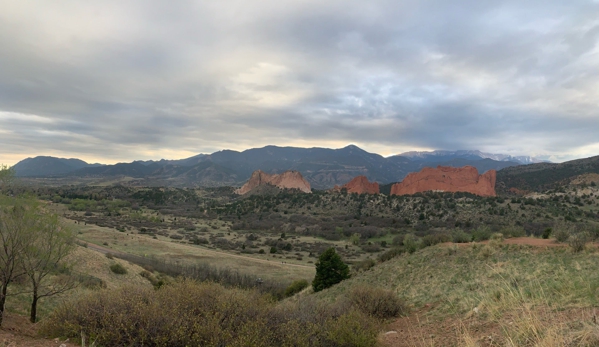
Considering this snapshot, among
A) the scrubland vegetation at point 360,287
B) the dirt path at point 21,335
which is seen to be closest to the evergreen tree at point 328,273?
the scrubland vegetation at point 360,287

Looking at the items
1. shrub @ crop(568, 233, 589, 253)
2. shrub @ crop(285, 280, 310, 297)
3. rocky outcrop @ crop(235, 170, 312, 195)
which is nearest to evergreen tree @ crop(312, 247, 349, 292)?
Result: shrub @ crop(285, 280, 310, 297)

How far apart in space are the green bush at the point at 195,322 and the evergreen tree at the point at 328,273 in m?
15.7

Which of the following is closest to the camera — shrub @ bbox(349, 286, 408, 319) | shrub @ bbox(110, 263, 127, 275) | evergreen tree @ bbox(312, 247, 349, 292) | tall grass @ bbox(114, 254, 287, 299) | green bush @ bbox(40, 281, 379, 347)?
green bush @ bbox(40, 281, 379, 347)

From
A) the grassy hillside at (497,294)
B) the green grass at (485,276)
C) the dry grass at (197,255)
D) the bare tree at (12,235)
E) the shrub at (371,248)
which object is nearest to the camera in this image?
the grassy hillside at (497,294)

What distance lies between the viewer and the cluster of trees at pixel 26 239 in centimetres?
930

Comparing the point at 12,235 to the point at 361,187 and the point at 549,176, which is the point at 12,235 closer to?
the point at 361,187

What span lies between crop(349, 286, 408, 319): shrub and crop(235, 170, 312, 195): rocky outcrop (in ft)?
355

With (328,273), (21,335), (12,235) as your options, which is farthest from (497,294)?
(328,273)

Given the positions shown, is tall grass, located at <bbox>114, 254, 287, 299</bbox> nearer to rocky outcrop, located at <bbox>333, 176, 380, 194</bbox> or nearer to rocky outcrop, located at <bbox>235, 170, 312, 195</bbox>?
rocky outcrop, located at <bbox>333, 176, 380, 194</bbox>

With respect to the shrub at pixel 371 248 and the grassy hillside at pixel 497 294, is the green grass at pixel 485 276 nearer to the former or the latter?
the grassy hillside at pixel 497 294

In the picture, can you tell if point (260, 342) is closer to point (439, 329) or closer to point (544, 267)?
point (439, 329)

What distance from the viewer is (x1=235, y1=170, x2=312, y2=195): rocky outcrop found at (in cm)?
12448

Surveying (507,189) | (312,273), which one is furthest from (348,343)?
(507,189)

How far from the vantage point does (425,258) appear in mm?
20641
